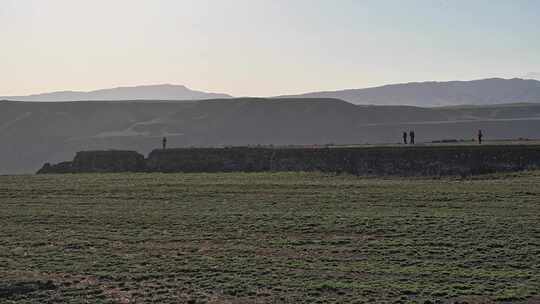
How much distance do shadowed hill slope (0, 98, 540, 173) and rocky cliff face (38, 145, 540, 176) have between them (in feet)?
162

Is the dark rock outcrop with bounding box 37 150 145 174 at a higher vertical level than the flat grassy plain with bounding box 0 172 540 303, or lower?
higher

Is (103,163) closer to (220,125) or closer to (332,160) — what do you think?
(332,160)

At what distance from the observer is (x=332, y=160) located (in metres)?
45.3

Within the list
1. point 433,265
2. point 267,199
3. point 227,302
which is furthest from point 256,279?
point 267,199

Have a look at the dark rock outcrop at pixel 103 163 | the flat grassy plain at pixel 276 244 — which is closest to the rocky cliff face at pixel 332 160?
the dark rock outcrop at pixel 103 163

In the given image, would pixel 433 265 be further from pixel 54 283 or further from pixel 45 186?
pixel 45 186

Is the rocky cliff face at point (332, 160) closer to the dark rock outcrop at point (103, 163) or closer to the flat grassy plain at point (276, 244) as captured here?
the dark rock outcrop at point (103, 163)

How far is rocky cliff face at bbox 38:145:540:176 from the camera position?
4081cm

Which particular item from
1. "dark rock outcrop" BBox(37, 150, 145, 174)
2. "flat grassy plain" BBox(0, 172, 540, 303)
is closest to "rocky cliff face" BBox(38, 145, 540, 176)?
"dark rock outcrop" BBox(37, 150, 145, 174)

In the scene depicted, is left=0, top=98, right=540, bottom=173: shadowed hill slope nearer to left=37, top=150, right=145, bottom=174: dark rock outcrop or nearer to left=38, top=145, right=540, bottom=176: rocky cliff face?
left=37, top=150, right=145, bottom=174: dark rock outcrop

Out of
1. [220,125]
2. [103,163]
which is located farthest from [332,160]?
[220,125]

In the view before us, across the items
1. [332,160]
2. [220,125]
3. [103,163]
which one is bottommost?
[332,160]

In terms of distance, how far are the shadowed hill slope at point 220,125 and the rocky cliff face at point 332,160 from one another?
49.4 m

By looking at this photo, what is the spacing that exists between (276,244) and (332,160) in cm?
2518
